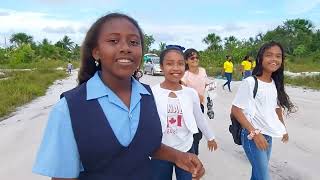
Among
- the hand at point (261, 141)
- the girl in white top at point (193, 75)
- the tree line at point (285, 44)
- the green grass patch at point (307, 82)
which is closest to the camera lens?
the hand at point (261, 141)

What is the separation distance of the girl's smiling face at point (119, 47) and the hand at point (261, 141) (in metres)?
1.83

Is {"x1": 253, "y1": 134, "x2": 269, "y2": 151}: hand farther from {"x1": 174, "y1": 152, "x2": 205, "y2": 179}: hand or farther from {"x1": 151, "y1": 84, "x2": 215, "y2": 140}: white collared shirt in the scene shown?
{"x1": 174, "y1": 152, "x2": 205, "y2": 179}: hand

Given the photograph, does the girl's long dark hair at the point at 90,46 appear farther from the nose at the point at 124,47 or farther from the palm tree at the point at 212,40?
the palm tree at the point at 212,40

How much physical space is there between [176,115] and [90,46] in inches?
59.1

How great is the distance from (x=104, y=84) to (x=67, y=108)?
0.76 feet

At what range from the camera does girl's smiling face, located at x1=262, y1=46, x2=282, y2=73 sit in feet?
11.7

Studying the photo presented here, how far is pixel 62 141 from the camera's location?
1.58 metres

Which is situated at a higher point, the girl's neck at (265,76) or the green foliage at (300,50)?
the girl's neck at (265,76)

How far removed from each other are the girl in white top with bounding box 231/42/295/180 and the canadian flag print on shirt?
549 millimetres

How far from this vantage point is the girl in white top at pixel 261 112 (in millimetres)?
3367

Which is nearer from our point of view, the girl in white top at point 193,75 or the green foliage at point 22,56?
the girl in white top at point 193,75

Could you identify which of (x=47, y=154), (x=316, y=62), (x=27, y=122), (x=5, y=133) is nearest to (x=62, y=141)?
(x=47, y=154)

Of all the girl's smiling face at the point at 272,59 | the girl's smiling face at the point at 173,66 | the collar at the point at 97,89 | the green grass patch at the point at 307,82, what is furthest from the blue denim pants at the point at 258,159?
the green grass patch at the point at 307,82

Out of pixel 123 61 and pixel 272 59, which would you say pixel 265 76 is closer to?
pixel 272 59
